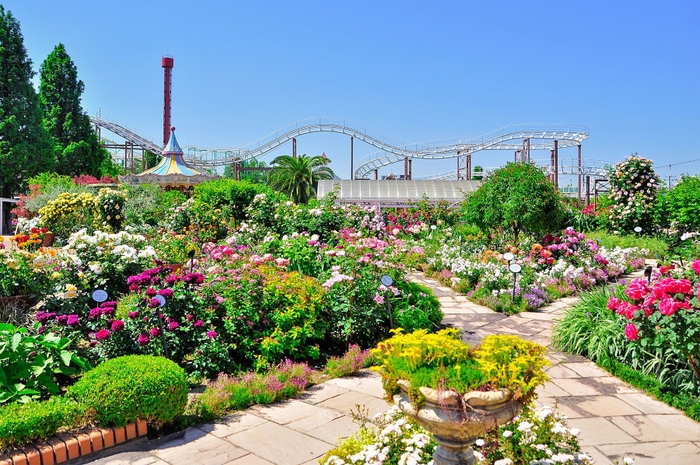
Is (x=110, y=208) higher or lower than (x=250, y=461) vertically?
higher

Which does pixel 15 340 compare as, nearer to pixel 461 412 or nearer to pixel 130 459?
pixel 130 459

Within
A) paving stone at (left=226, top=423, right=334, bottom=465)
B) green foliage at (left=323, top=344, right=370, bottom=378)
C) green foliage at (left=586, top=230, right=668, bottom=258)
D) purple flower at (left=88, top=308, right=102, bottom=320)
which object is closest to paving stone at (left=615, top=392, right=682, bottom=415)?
green foliage at (left=323, top=344, right=370, bottom=378)

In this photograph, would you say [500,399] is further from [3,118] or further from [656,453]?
[3,118]

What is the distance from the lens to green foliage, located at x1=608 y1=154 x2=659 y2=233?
1717 cm

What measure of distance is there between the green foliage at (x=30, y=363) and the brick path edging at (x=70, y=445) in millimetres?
527

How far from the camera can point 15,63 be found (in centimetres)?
2550

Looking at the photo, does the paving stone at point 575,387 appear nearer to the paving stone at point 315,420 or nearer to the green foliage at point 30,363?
the paving stone at point 315,420

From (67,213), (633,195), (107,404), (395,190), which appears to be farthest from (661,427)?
(395,190)

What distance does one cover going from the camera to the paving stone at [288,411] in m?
4.26

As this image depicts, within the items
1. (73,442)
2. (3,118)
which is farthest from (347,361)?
(3,118)

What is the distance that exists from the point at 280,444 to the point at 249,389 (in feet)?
2.93

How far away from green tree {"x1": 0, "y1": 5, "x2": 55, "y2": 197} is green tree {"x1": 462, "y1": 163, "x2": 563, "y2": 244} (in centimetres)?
2174

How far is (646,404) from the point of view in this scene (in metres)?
4.76

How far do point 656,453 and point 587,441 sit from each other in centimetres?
44
